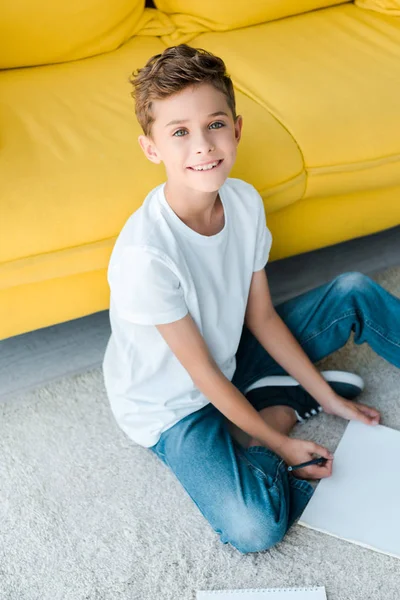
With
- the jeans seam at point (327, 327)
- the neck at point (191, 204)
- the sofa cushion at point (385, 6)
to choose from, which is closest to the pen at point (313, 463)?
the jeans seam at point (327, 327)

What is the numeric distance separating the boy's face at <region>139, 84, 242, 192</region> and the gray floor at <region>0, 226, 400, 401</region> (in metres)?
0.61

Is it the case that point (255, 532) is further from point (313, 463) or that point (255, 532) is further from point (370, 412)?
point (370, 412)

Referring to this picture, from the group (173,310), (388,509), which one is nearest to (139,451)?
(173,310)

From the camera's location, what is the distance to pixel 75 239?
1.35 meters

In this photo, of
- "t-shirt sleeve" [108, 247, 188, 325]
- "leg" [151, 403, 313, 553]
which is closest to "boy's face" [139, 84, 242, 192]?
"t-shirt sleeve" [108, 247, 188, 325]

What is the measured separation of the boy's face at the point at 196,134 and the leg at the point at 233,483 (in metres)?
0.42

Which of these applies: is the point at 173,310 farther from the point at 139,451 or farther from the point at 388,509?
the point at 388,509

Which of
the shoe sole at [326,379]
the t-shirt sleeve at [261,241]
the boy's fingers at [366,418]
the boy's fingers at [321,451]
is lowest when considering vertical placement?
the boy's fingers at [366,418]

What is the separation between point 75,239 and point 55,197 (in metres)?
0.08

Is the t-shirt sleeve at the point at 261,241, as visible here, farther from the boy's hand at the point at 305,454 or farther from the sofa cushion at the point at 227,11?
the sofa cushion at the point at 227,11

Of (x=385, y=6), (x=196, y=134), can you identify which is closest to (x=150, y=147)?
(x=196, y=134)

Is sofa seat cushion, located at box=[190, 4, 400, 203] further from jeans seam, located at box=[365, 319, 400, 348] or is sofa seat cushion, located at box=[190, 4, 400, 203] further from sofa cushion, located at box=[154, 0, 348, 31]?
jeans seam, located at box=[365, 319, 400, 348]

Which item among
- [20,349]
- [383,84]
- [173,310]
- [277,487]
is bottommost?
[20,349]

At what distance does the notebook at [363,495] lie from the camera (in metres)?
1.25
